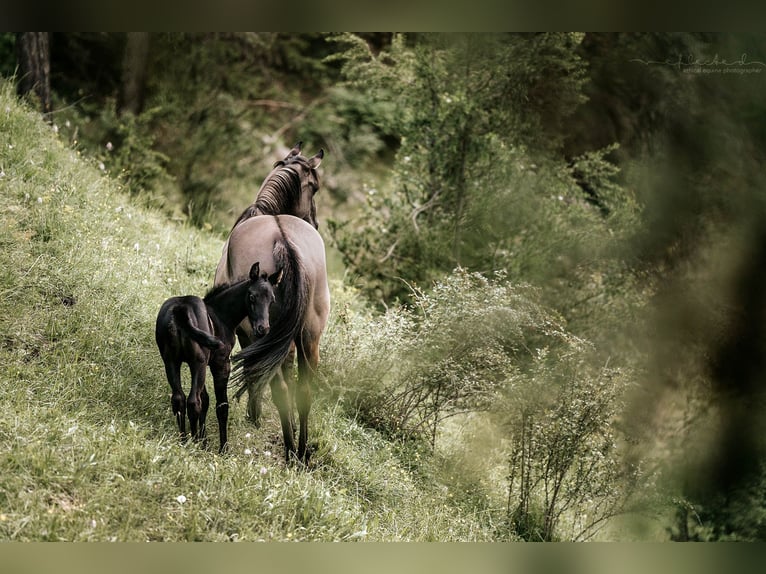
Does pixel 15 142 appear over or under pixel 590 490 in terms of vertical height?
over

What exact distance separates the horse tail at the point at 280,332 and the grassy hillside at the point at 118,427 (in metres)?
0.43

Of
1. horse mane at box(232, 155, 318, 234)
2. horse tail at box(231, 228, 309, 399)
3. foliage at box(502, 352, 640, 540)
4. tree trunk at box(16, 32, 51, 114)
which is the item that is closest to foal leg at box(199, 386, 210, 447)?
horse tail at box(231, 228, 309, 399)

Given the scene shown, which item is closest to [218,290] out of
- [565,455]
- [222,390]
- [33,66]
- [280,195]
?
[222,390]

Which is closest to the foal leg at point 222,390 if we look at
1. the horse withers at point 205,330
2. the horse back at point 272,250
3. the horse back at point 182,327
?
the horse withers at point 205,330

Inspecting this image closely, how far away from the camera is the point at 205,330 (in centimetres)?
377

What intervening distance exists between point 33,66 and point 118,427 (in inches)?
186

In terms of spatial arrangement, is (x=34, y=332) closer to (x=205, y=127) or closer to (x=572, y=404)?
(x=572, y=404)

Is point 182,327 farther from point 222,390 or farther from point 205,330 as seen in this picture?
point 222,390

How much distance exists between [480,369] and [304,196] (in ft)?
6.04

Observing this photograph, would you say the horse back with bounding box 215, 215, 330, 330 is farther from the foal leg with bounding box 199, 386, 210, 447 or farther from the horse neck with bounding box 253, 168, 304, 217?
the foal leg with bounding box 199, 386, 210, 447

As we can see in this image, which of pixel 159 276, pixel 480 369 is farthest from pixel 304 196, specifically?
pixel 480 369

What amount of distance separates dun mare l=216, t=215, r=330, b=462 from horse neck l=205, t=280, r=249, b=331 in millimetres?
171

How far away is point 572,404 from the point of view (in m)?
4.96

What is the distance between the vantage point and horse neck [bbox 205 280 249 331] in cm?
385
